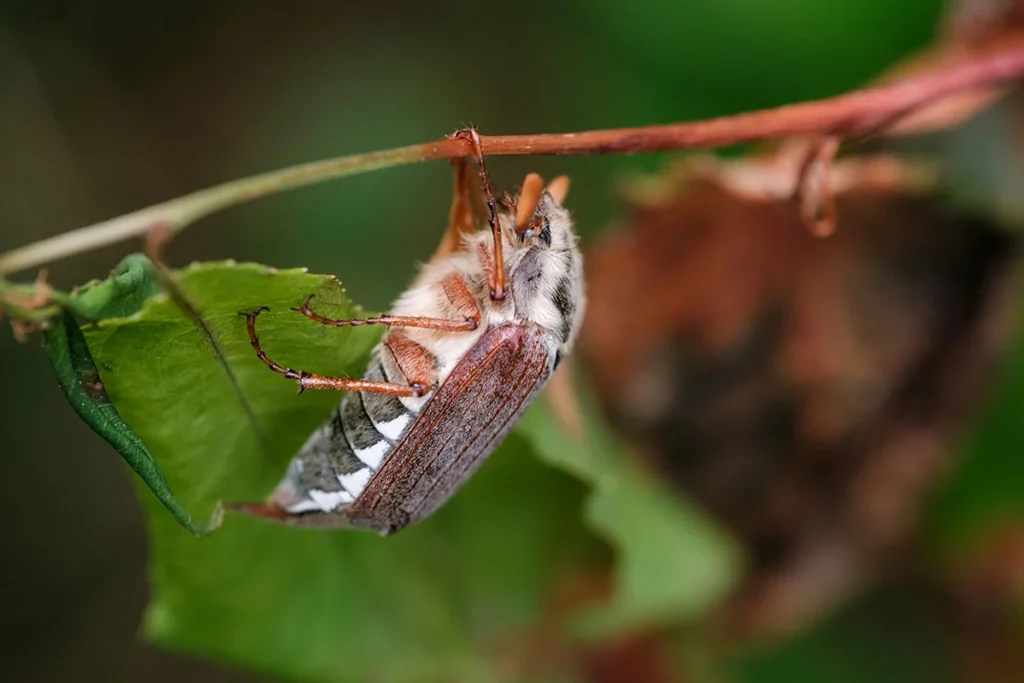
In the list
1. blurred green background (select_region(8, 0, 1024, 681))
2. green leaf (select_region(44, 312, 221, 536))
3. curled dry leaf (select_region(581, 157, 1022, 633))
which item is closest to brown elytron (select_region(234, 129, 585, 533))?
green leaf (select_region(44, 312, 221, 536))

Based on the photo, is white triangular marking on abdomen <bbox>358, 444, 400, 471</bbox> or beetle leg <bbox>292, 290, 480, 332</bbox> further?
white triangular marking on abdomen <bbox>358, 444, 400, 471</bbox>

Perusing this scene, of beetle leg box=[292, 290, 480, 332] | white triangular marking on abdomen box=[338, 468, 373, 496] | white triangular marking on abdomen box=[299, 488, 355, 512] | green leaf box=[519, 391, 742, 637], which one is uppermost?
green leaf box=[519, 391, 742, 637]

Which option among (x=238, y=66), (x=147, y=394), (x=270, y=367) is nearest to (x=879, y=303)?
(x=270, y=367)

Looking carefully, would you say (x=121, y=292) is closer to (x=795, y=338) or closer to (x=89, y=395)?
(x=89, y=395)

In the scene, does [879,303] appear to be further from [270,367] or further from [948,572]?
[270,367]

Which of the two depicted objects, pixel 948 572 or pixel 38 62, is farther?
pixel 38 62

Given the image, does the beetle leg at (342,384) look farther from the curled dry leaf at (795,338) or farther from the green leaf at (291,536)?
the curled dry leaf at (795,338)

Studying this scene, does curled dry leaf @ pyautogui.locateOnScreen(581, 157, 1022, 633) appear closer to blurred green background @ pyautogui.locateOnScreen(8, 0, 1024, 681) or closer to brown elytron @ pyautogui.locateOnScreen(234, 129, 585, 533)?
blurred green background @ pyautogui.locateOnScreen(8, 0, 1024, 681)

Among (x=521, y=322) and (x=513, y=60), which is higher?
(x=513, y=60)
